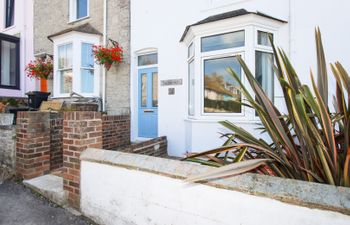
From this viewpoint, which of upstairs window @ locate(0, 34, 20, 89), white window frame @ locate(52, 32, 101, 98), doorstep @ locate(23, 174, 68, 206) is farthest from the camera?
upstairs window @ locate(0, 34, 20, 89)

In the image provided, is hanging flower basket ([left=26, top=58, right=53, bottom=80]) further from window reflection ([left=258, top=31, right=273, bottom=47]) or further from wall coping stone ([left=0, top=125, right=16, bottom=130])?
window reflection ([left=258, top=31, right=273, bottom=47])

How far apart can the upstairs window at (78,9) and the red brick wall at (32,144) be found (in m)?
5.43

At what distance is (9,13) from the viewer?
1065 centimetres

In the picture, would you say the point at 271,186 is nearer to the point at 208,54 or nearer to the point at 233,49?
the point at 233,49

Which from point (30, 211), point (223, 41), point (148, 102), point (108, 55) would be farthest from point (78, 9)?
point (30, 211)

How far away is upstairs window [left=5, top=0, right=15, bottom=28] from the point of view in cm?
1046

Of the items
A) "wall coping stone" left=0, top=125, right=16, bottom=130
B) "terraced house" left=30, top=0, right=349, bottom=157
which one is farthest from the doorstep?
"terraced house" left=30, top=0, right=349, bottom=157

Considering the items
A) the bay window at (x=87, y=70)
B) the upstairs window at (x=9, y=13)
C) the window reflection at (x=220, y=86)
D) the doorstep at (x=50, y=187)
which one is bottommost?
the doorstep at (x=50, y=187)

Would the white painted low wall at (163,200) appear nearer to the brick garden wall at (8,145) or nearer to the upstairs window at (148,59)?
the brick garden wall at (8,145)

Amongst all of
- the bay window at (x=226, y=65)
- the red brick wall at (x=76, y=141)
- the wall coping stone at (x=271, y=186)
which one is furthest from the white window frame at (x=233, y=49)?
the wall coping stone at (x=271, y=186)

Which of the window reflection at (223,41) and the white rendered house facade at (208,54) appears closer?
the white rendered house facade at (208,54)

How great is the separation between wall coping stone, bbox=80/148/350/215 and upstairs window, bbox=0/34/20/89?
1052cm

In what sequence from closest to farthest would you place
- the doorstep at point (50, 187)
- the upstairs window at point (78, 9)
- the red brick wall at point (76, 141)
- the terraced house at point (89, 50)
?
the red brick wall at point (76, 141)
the doorstep at point (50, 187)
the terraced house at point (89, 50)
the upstairs window at point (78, 9)

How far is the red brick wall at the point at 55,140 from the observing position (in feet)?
12.8
